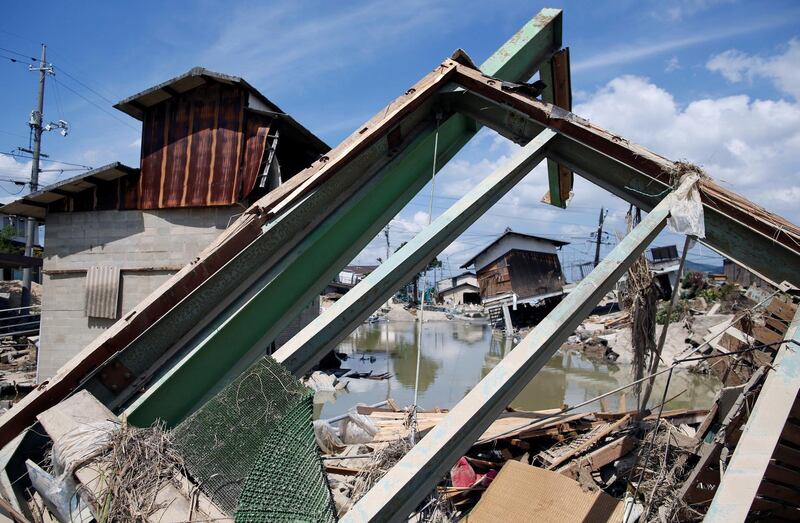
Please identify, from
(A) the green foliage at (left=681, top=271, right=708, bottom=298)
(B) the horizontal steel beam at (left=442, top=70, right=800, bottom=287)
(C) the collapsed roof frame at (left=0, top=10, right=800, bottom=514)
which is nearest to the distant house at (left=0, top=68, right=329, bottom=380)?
(C) the collapsed roof frame at (left=0, top=10, right=800, bottom=514)

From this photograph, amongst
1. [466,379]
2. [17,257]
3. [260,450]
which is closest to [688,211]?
[260,450]

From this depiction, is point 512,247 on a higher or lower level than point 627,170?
higher

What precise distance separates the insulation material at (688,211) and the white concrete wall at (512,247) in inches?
1245

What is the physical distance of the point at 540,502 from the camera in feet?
11.6

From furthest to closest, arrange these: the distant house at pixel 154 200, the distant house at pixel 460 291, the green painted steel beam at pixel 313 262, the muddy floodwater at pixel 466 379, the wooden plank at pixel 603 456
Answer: the distant house at pixel 460 291 < the muddy floodwater at pixel 466 379 < the distant house at pixel 154 200 < the wooden plank at pixel 603 456 < the green painted steel beam at pixel 313 262

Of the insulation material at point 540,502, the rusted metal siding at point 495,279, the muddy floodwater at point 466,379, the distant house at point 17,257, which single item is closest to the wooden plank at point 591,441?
the insulation material at point 540,502

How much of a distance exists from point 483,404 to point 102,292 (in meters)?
11.0

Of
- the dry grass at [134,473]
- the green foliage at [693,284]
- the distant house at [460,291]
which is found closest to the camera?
the dry grass at [134,473]

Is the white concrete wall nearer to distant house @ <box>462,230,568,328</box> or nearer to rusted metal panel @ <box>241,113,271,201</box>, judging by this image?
distant house @ <box>462,230,568,328</box>

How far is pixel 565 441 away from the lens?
5.10 meters

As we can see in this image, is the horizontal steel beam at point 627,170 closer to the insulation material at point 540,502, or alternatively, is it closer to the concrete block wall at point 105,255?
the insulation material at point 540,502

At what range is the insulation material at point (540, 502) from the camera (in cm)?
348

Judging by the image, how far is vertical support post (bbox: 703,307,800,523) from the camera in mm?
1962

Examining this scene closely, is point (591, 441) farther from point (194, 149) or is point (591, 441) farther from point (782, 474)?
point (194, 149)
